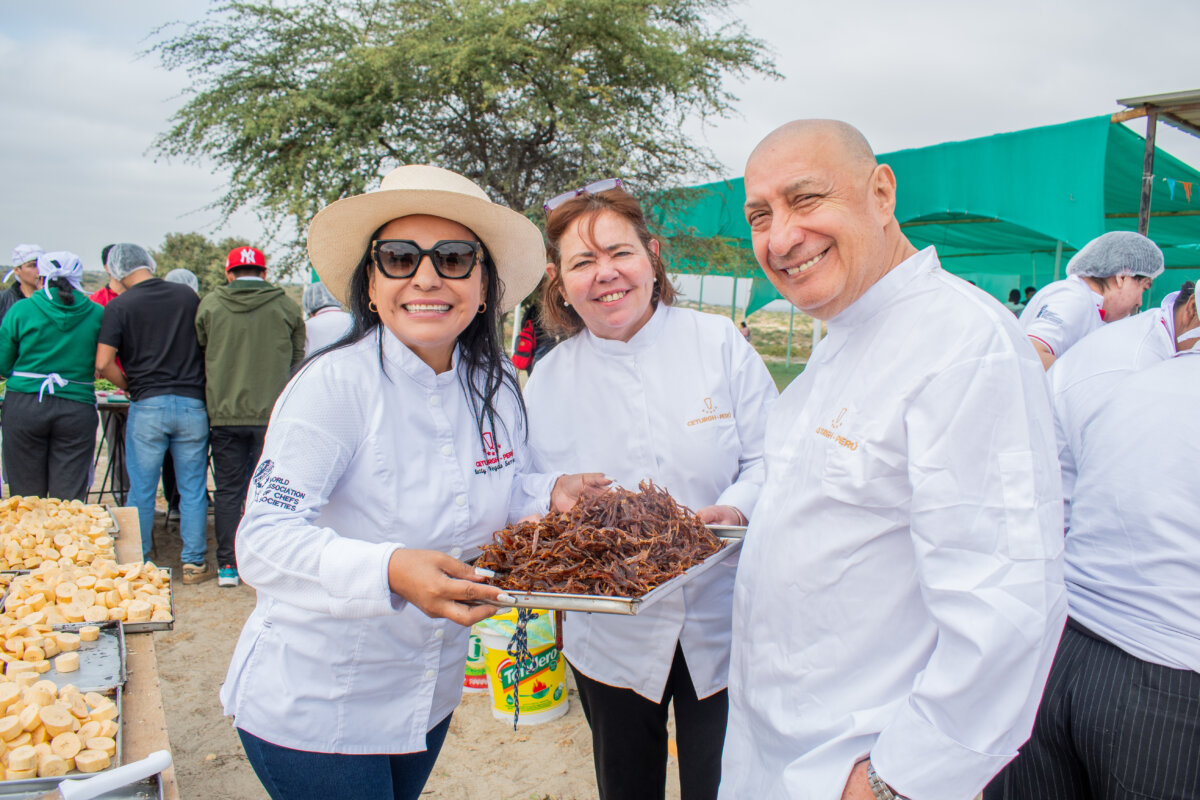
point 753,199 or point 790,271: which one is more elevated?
point 753,199

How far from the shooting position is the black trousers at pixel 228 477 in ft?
20.9

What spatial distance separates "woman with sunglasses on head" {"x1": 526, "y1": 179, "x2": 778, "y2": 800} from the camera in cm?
241

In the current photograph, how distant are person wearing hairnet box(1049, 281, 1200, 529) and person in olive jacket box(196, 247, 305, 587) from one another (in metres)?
5.76

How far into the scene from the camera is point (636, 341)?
262 cm

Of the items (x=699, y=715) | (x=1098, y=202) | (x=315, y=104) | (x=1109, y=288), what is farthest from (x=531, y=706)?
(x=315, y=104)

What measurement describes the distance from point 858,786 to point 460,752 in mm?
3027

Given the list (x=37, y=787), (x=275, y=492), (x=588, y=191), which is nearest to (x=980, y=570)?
(x=275, y=492)

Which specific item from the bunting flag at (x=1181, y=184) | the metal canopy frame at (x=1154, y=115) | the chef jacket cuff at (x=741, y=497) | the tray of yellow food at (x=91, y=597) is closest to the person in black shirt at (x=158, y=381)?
the tray of yellow food at (x=91, y=597)

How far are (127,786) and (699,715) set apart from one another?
5.26 ft

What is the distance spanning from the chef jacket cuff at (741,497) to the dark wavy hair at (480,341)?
0.70m

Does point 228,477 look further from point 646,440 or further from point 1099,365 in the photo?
point 1099,365

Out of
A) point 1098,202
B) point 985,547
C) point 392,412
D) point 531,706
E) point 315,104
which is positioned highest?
point 315,104

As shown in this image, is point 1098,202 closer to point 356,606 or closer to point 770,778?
point 770,778

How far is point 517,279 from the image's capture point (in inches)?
99.0
